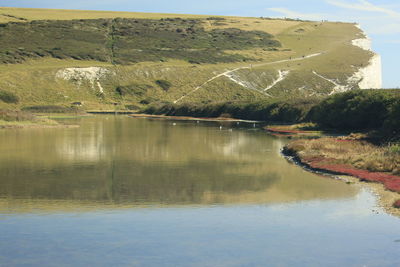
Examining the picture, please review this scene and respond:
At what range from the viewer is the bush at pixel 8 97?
133000 millimetres

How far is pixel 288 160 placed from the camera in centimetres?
4866

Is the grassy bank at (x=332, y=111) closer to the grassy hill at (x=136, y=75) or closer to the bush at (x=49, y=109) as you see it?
the grassy hill at (x=136, y=75)

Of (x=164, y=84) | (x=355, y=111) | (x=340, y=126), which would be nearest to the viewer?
(x=355, y=111)

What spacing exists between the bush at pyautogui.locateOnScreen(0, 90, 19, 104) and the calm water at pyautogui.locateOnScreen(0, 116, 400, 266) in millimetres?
87193

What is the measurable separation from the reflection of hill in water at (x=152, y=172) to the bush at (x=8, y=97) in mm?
70106

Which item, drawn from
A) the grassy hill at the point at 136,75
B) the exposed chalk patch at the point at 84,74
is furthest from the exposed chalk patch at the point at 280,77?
the exposed chalk patch at the point at 84,74

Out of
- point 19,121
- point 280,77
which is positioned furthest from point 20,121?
point 280,77

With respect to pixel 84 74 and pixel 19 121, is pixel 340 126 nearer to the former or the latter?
pixel 19 121

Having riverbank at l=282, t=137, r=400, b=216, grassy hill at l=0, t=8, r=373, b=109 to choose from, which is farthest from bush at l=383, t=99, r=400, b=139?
grassy hill at l=0, t=8, r=373, b=109

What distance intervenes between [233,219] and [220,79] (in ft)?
478

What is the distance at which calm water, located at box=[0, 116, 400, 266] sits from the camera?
20.4m

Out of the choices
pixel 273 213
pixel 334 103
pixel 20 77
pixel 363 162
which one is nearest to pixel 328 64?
pixel 20 77

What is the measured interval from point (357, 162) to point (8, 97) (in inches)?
4204

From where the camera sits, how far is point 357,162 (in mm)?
42062
